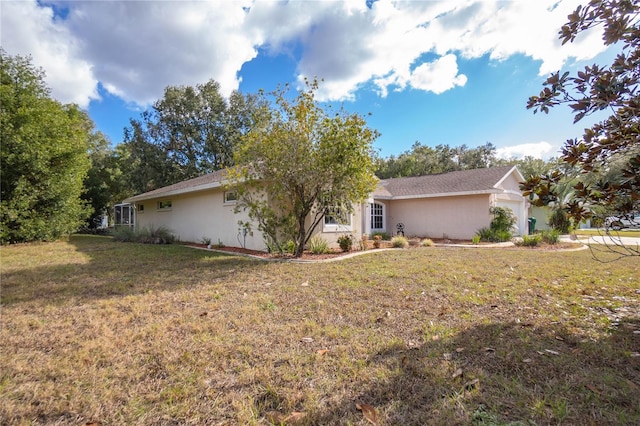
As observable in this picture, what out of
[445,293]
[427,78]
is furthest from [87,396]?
[427,78]

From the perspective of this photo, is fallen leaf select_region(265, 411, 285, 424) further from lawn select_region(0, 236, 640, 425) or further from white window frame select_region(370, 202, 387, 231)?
white window frame select_region(370, 202, 387, 231)

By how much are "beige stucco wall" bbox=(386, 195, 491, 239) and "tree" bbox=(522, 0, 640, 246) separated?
43.7 feet

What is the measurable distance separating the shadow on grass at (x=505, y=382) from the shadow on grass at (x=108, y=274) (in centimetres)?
464

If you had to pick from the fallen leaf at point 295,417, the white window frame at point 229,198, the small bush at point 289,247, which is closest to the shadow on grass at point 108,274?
the small bush at point 289,247

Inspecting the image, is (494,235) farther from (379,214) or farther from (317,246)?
(317,246)

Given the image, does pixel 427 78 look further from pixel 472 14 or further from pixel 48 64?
pixel 48 64

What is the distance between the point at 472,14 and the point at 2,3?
12.0m

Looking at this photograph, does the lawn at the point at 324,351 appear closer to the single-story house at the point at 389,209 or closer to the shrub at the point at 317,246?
the shrub at the point at 317,246

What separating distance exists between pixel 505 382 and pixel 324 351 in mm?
1621

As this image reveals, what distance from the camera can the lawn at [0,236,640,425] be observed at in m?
2.27

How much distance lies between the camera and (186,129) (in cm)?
2852

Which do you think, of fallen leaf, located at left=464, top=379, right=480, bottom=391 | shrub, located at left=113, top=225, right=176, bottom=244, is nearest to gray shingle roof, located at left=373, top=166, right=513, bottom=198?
Answer: shrub, located at left=113, top=225, right=176, bottom=244

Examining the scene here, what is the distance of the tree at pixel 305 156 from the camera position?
8.19 m

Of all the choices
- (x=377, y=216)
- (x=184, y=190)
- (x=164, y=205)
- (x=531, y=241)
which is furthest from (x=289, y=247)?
(x=164, y=205)
